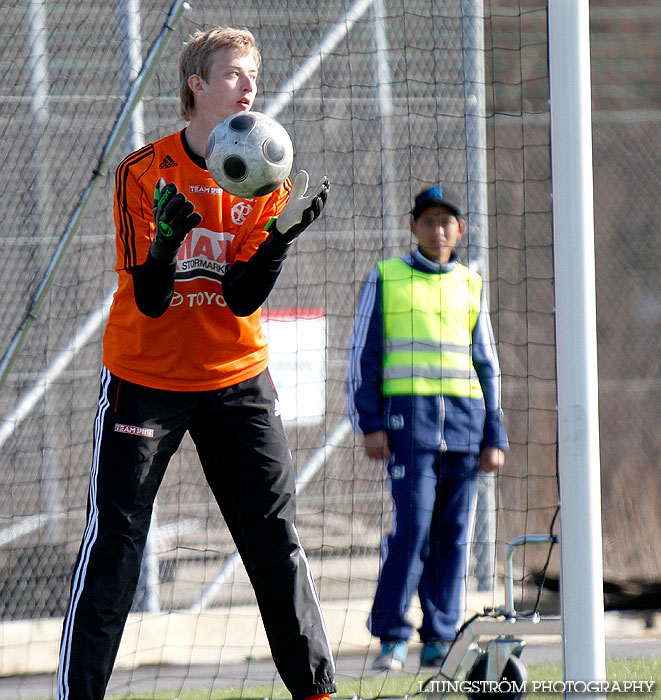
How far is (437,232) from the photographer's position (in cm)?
414

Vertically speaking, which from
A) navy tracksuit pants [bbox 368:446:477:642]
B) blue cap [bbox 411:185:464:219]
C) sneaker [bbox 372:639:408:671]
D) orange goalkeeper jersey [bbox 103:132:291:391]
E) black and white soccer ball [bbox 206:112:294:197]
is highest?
blue cap [bbox 411:185:464:219]

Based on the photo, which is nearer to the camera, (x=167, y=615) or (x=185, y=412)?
(x=185, y=412)

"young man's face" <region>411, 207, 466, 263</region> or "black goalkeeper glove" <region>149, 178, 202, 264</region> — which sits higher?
A: "young man's face" <region>411, 207, 466, 263</region>

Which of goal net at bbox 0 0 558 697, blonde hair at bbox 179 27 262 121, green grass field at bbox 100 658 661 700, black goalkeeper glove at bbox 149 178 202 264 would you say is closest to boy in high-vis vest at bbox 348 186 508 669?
green grass field at bbox 100 658 661 700

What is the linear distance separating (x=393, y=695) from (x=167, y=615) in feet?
4.52

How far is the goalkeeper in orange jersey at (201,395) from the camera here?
2699mm

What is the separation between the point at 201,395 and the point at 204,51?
96cm

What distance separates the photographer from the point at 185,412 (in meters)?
2.82

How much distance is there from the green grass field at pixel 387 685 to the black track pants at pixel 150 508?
928 mm

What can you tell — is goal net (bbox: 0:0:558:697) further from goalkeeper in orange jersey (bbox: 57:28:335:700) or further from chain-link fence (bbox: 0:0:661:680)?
goalkeeper in orange jersey (bbox: 57:28:335:700)

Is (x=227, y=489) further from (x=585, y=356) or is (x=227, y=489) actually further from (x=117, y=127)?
(x=117, y=127)

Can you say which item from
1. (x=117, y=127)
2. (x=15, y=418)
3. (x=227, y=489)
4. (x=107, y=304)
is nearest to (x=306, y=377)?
(x=107, y=304)

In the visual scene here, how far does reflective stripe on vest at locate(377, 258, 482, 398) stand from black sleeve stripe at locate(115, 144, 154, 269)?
4.74 ft

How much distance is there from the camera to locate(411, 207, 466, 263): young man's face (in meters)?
4.14
